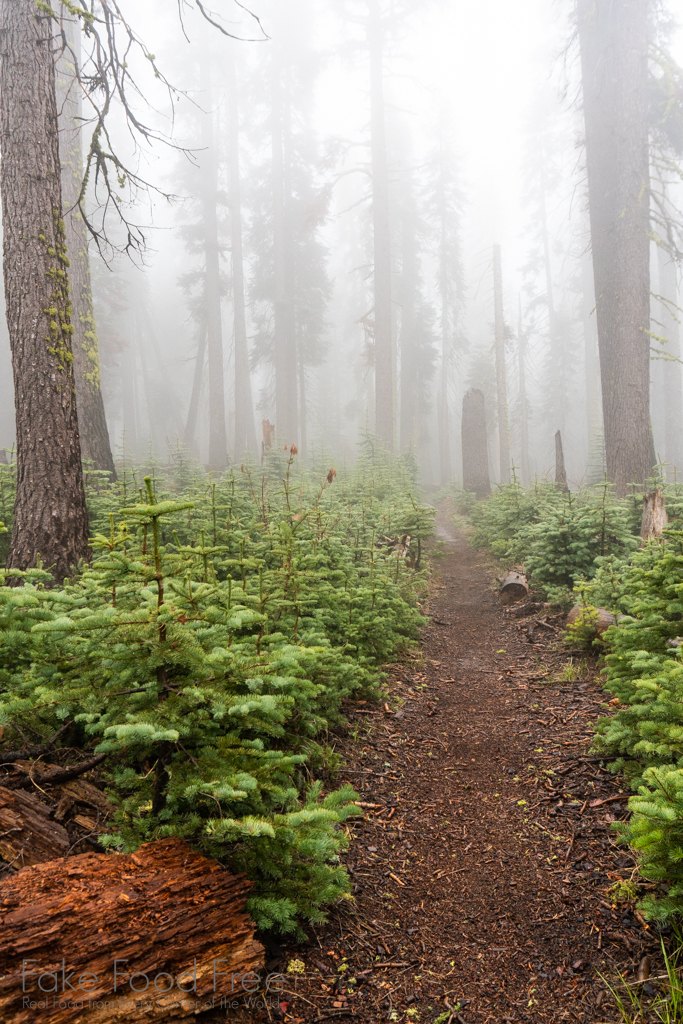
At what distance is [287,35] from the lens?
22.1 metres

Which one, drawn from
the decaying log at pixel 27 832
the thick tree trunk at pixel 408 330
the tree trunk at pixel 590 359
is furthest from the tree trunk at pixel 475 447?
the decaying log at pixel 27 832

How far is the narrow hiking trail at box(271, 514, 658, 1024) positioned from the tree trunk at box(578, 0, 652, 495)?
224 inches

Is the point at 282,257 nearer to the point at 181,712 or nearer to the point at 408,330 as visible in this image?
the point at 408,330

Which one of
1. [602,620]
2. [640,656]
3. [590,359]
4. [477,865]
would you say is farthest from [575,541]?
[590,359]

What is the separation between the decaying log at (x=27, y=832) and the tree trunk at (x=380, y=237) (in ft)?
53.7

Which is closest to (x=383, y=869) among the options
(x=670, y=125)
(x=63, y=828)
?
(x=63, y=828)

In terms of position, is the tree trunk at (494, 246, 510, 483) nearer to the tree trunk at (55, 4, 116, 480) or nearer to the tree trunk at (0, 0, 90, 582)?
the tree trunk at (55, 4, 116, 480)

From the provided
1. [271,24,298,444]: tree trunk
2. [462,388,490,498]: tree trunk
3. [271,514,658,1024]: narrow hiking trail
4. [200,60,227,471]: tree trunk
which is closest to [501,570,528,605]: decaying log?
[271,514,658,1024]: narrow hiking trail

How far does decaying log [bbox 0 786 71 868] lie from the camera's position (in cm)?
210

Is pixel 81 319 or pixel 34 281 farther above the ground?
pixel 81 319

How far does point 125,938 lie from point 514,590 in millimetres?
6243

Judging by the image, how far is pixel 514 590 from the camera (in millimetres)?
7156

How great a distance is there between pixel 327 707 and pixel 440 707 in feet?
4.36

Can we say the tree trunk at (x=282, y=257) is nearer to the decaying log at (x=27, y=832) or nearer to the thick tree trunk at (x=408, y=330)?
the thick tree trunk at (x=408, y=330)
